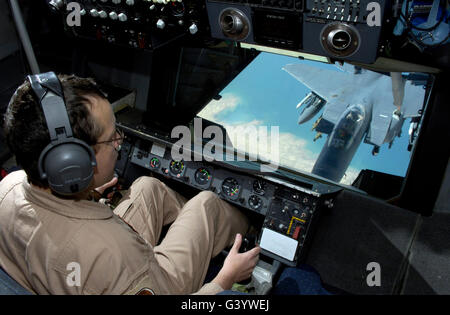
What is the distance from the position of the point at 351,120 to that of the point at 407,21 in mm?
878

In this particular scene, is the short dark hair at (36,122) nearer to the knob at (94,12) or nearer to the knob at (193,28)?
the knob at (193,28)

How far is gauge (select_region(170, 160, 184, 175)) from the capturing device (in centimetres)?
233

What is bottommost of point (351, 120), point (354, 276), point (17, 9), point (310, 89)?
point (354, 276)

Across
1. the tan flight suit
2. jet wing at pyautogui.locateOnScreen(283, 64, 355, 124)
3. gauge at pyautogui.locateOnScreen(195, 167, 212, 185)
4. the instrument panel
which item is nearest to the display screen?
jet wing at pyautogui.locateOnScreen(283, 64, 355, 124)

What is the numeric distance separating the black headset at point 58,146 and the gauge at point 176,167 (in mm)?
1213

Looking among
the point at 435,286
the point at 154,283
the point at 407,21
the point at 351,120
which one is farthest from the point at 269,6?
the point at 435,286

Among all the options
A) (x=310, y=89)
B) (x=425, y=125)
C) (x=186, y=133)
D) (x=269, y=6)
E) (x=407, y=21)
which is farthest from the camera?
(x=186, y=133)

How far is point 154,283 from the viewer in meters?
1.24

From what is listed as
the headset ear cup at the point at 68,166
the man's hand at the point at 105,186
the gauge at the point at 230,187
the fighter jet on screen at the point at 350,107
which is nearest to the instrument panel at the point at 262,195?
the gauge at the point at 230,187

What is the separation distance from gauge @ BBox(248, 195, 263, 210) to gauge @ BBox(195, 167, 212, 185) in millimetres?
294

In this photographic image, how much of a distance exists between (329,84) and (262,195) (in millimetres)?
900

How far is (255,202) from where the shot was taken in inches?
84.0

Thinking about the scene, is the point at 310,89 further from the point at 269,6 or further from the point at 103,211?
the point at 103,211

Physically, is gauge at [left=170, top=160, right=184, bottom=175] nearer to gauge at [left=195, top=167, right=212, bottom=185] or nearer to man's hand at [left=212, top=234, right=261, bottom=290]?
gauge at [left=195, top=167, right=212, bottom=185]
